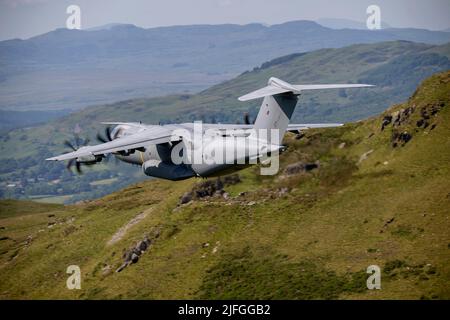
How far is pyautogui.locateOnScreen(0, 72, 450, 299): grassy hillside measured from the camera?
7325 centimetres

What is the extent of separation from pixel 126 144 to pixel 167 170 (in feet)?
19.4

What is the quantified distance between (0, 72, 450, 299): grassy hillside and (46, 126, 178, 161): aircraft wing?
25.4m

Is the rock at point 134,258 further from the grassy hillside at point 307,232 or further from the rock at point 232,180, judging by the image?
the rock at point 232,180

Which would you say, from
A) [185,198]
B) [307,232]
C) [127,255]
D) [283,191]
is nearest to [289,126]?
[307,232]

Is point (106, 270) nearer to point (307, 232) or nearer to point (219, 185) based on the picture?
point (219, 185)

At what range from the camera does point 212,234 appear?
86062mm

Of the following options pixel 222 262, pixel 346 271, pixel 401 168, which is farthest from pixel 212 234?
pixel 401 168

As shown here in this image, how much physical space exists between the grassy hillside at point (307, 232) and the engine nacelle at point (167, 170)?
2117 centimetres

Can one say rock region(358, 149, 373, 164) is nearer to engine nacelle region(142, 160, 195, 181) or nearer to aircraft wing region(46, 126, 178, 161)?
engine nacelle region(142, 160, 195, 181)

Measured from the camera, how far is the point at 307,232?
8169cm

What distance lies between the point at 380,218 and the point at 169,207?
33.2 meters

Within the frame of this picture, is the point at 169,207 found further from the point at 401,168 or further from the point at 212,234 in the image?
the point at 401,168
